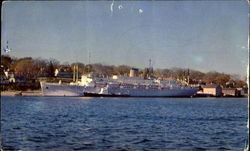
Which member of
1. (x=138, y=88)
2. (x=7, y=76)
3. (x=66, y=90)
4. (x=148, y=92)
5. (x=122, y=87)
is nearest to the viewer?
(x=7, y=76)

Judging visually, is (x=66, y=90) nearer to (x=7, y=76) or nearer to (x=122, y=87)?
(x=122, y=87)

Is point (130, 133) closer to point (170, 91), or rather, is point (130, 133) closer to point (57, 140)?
point (57, 140)

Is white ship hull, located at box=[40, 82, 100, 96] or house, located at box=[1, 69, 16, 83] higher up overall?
house, located at box=[1, 69, 16, 83]

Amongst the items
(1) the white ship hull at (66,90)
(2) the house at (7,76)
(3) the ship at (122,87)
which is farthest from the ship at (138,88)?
(2) the house at (7,76)

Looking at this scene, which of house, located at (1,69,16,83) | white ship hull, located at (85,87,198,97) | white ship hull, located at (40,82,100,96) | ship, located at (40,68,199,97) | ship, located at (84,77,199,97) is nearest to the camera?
house, located at (1,69,16,83)


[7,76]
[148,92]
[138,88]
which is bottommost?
[148,92]

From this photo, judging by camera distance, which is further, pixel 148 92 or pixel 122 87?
pixel 148 92

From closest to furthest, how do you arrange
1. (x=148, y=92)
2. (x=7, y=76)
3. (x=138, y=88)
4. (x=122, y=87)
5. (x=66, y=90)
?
(x=7, y=76), (x=66, y=90), (x=122, y=87), (x=138, y=88), (x=148, y=92)

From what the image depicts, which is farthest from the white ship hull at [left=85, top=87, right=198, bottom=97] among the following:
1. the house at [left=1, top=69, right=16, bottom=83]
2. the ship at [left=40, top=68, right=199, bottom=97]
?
the house at [left=1, top=69, right=16, bottom=83]

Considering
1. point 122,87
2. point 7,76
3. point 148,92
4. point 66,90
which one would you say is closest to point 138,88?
point 148,92

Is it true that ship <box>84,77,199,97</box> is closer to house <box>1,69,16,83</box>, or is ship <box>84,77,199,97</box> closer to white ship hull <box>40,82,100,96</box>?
white ship hull <box>40,82,100,96</box>

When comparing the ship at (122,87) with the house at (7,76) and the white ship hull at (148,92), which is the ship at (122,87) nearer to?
the white ship hull at (148,92)

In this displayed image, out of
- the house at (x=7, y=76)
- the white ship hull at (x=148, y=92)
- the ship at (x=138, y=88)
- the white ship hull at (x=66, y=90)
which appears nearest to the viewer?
the house at (x=7, y=76)

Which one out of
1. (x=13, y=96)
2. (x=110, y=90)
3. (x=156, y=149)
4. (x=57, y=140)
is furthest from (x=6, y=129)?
(x=110, y=90)
